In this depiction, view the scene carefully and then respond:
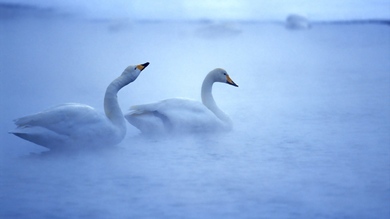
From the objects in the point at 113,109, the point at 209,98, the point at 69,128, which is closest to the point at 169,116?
the point at 113,109

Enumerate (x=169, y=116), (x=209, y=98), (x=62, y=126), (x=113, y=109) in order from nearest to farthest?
(x=62, y=126), (x=113, y=109), (x=169, y=116), (x=209, y=98)

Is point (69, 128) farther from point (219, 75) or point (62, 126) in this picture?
point (219, 75)

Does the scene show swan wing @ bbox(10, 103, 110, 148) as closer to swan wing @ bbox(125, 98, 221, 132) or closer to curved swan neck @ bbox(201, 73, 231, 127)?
swan wing @ bbox(125, 98, 221, 132)

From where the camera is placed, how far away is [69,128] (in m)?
2.81

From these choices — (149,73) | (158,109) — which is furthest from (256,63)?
(158,109)

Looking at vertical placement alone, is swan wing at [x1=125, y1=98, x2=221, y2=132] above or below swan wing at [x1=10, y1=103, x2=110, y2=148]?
above

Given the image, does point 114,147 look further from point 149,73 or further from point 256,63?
point 256,63

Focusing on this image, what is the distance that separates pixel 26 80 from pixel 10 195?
102 inches

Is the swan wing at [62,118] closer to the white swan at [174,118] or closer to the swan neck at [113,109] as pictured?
the swan neck at [113,109]

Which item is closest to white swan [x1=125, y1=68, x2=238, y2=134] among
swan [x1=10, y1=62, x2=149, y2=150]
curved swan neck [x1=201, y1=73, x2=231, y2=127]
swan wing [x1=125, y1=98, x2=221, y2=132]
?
swan wing [x1=125, y1=98, x2=221, y2=132]

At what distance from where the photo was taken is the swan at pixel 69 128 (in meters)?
2.75

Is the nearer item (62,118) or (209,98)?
(62,118)

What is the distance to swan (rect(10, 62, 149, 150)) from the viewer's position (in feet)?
9.03

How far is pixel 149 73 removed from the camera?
540cm
